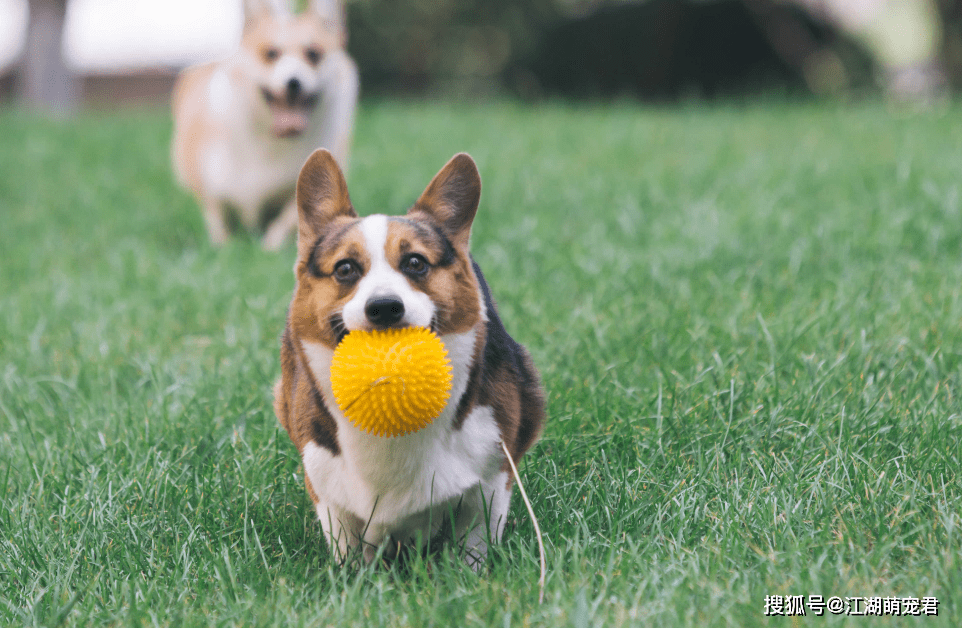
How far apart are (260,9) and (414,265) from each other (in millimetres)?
3513

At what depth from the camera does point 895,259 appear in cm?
375

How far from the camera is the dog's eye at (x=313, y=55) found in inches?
179

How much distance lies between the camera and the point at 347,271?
5.87 ft

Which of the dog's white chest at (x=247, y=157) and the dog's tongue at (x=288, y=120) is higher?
the dog's tongue at (x=288, y=120)

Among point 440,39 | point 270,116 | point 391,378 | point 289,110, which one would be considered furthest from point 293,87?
point 440,39

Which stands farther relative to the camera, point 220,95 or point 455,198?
point 220,95

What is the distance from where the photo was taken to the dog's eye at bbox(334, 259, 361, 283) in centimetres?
177

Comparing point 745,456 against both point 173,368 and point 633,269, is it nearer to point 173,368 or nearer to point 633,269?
point 633,269

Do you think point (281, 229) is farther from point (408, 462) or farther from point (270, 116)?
point (408, 462)

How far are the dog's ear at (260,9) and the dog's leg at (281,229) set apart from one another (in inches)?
39.4

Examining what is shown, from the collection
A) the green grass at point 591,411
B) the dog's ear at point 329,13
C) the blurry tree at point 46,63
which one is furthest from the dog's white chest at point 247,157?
the blurry tree at point 46,63

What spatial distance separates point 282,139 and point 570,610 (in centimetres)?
363

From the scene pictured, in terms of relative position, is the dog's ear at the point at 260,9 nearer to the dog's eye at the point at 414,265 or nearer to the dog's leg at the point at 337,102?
the dog's leg at the point at 337,102

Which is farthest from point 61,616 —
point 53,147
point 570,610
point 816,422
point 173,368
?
point 53,147
